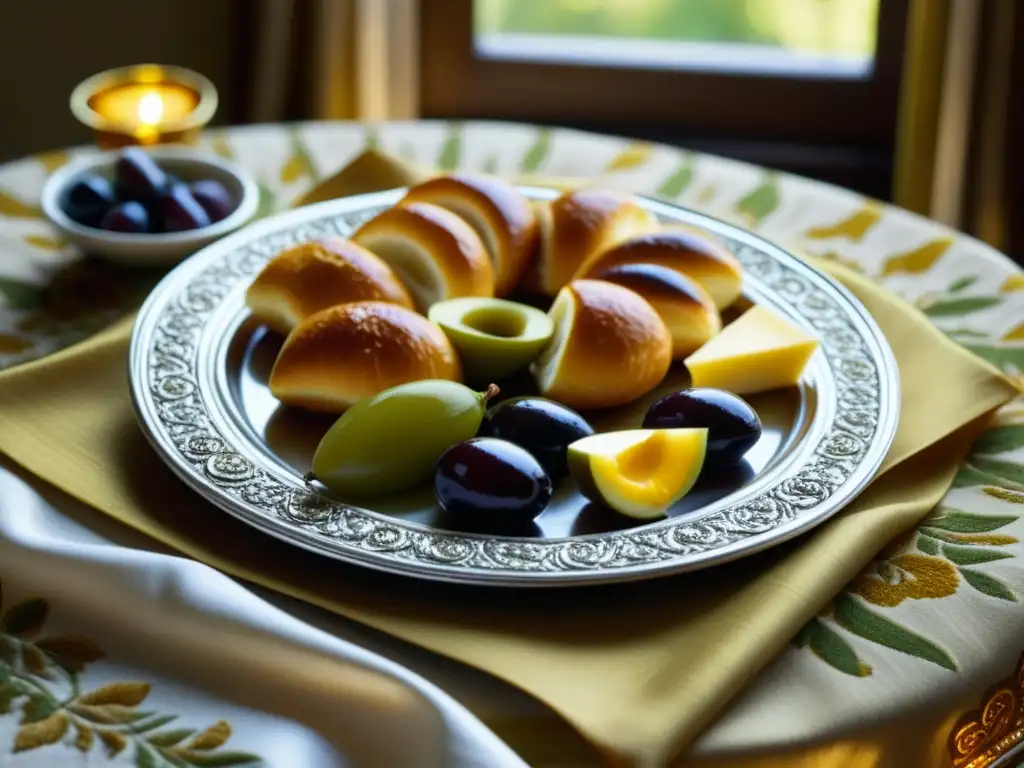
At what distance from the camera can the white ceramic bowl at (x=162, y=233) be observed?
92 cm

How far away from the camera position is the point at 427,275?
2.72ft

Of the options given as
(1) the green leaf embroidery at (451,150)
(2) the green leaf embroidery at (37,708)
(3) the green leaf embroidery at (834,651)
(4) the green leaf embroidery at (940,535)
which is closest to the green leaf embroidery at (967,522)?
(4) the green leaf embroidery at (940,535)

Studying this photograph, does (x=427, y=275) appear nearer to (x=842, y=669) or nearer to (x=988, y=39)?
(x=842, y=669)

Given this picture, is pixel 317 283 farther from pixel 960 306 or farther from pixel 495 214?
pixel 960 306

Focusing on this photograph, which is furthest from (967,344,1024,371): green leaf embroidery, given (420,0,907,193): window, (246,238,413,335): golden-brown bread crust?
(420,0,907,193): window

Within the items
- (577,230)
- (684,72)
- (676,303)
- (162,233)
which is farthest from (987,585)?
(684,72)

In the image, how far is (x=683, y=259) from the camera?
84 cm

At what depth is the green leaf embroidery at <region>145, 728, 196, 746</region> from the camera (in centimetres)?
54

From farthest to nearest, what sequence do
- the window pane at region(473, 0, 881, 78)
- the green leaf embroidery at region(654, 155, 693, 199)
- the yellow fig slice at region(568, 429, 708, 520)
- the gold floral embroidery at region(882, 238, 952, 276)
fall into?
the window pane at region(473, 0, 881, 78)
the green leaf embroidery at region(654, 155, 693, 199)
the gold floral embroidery at region(882, 238, 952, 276)
the yellow fig slice at region(568, 429, 708, 520)

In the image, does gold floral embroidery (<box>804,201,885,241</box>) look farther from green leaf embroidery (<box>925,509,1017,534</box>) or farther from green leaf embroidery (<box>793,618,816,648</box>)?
green leaf embroidery (<box>793,618,816,648</box>)

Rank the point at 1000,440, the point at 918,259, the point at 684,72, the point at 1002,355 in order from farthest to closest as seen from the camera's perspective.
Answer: the point at 684,72 → the point at 918,259 → the point at 1002,355 → the point at 1000,440

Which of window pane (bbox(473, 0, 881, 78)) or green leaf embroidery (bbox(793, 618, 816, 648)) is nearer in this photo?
green leaf embroidery (bbox(793, 618, 816, 648))

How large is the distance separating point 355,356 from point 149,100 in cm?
56

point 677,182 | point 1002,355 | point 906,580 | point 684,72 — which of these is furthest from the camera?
point 684,72
